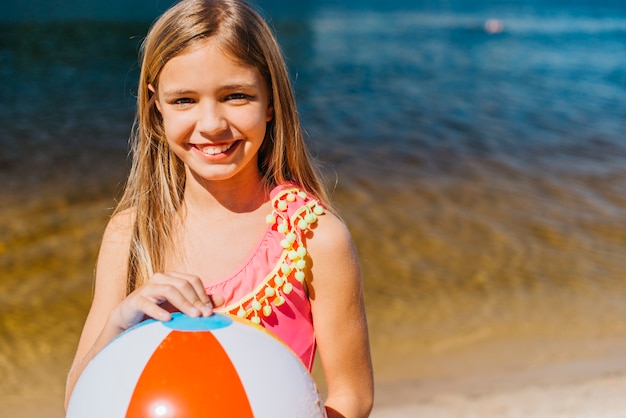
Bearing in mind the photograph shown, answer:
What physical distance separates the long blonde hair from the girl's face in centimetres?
4

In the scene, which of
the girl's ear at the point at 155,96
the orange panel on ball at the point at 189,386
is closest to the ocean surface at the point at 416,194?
the girl's ear at the point at 155,96

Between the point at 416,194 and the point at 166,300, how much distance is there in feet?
20.3

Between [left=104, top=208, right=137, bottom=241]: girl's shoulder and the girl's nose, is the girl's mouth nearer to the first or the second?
the girl's nose

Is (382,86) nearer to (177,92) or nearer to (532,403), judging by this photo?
(532,403)

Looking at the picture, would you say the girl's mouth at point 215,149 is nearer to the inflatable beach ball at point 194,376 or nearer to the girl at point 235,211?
the girl at point 235,211

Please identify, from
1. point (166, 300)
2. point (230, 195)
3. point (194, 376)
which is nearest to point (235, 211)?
point (230, 195)

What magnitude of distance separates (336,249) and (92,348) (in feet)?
2.32

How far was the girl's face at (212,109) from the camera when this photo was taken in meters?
2.25

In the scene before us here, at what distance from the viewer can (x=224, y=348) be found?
1.86 meters

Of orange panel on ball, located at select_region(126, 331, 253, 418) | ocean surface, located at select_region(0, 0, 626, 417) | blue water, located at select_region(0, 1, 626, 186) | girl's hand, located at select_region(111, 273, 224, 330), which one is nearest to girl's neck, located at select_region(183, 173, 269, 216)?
girl's hand, located at select_region(111, 273, 224, 330)

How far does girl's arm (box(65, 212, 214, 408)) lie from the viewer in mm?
1987

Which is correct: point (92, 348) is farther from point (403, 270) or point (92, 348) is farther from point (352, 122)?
point (352, 122)

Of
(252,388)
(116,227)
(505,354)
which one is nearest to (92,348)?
(116,227)

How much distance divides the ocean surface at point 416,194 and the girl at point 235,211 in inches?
98.0
